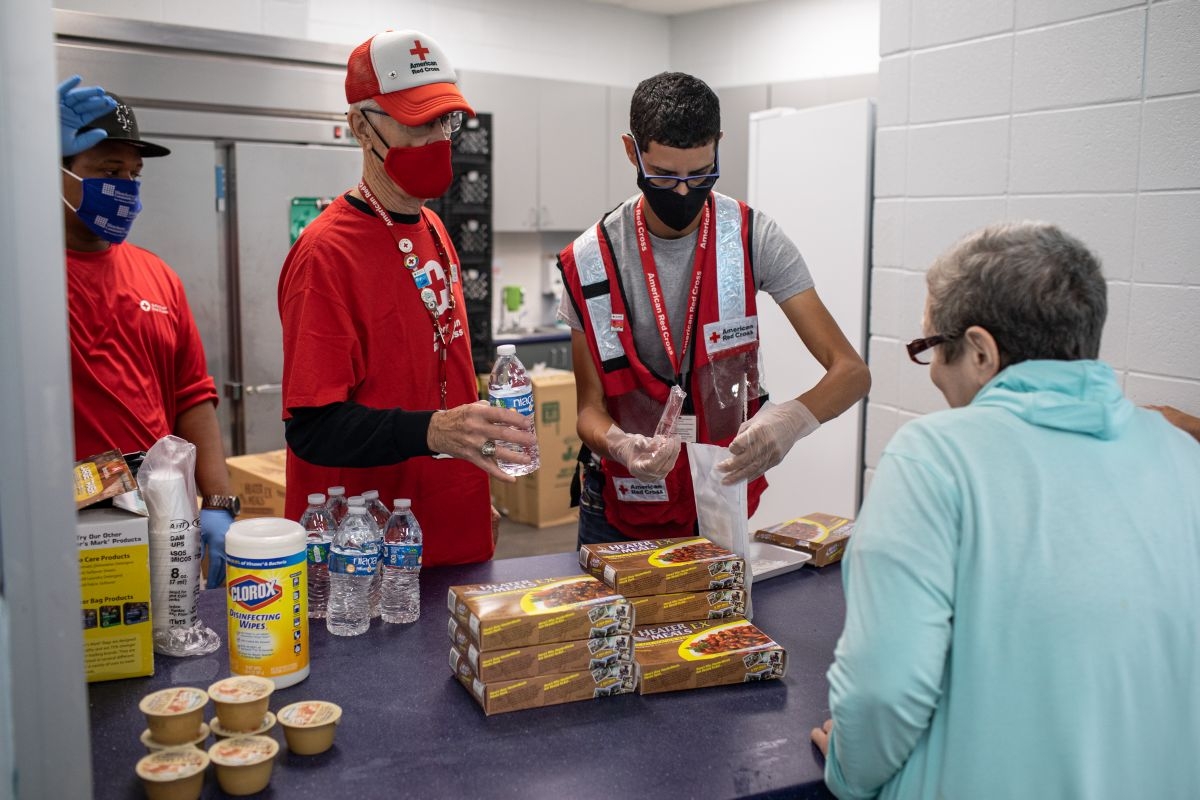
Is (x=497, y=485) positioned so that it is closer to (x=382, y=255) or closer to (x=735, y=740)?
(x=382, y=255)

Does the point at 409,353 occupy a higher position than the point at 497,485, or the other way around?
the point at 409,353

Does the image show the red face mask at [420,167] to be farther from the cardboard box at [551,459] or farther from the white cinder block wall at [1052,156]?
the cardboard box at [551,459]

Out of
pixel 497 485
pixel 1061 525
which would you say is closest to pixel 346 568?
pixel 1061 525

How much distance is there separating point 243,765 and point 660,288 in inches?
52.8

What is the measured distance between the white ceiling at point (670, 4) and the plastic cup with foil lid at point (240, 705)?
21.2 ft

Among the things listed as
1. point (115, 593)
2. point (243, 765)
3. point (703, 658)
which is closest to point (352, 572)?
point (115, 593)

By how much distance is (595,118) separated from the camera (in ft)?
22.3

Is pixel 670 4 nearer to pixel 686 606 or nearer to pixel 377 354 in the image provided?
pixel 377 354

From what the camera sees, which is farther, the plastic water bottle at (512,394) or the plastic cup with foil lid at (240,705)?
the plastic water bottle at (512,394)

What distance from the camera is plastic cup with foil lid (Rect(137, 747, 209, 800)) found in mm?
1238

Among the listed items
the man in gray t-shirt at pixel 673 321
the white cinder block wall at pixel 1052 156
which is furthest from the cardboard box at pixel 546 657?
the white cinder block wall at pixel 1052 156

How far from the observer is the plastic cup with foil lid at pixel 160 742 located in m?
1.33

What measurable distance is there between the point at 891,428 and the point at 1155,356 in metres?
0.96

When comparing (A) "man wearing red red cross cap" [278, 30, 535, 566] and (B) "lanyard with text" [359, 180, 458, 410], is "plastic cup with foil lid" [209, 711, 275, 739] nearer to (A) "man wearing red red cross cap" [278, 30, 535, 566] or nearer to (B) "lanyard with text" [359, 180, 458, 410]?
(A) "man wearing red red cross cap" [278, 30, 535, 566]
